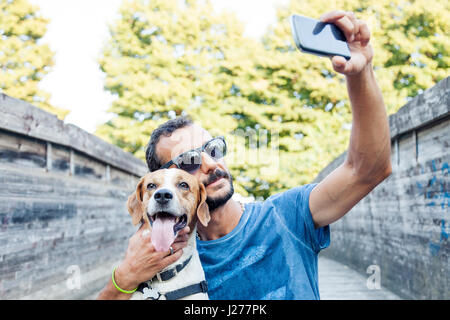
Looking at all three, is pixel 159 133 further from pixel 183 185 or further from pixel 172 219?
pixel 172 219

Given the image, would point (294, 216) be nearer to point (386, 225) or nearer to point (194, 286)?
point (194, 286)

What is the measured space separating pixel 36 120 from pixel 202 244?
2583 millimetres

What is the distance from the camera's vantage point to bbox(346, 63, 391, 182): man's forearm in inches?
54.2

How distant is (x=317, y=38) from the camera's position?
119 centimetres

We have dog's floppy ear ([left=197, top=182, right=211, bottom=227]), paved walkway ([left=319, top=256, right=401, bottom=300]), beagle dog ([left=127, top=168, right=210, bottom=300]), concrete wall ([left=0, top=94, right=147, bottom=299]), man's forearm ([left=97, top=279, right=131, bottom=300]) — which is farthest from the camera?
paved walkway ([left=319, top=256, right=401, bottom=300])

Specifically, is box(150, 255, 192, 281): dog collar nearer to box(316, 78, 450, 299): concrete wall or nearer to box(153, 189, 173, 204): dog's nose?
box(153, 189, 173, 204): dog's nose

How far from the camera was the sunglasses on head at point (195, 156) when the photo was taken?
6.90 feet

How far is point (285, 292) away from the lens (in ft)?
5.74

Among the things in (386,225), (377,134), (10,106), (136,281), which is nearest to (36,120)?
(10,106)

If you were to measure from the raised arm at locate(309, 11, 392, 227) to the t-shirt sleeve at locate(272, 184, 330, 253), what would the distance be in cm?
4

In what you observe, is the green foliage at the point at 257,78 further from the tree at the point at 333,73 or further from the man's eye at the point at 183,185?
the man's eye at the point at 183,185

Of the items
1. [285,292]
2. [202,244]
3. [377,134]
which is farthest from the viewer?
[202,244]

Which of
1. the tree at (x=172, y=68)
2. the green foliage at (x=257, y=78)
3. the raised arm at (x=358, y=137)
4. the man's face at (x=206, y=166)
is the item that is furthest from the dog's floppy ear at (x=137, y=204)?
the tree at (x=172, y=68)

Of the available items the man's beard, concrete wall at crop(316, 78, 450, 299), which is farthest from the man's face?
concrete wall at crop(316, 78, 450, 299)
